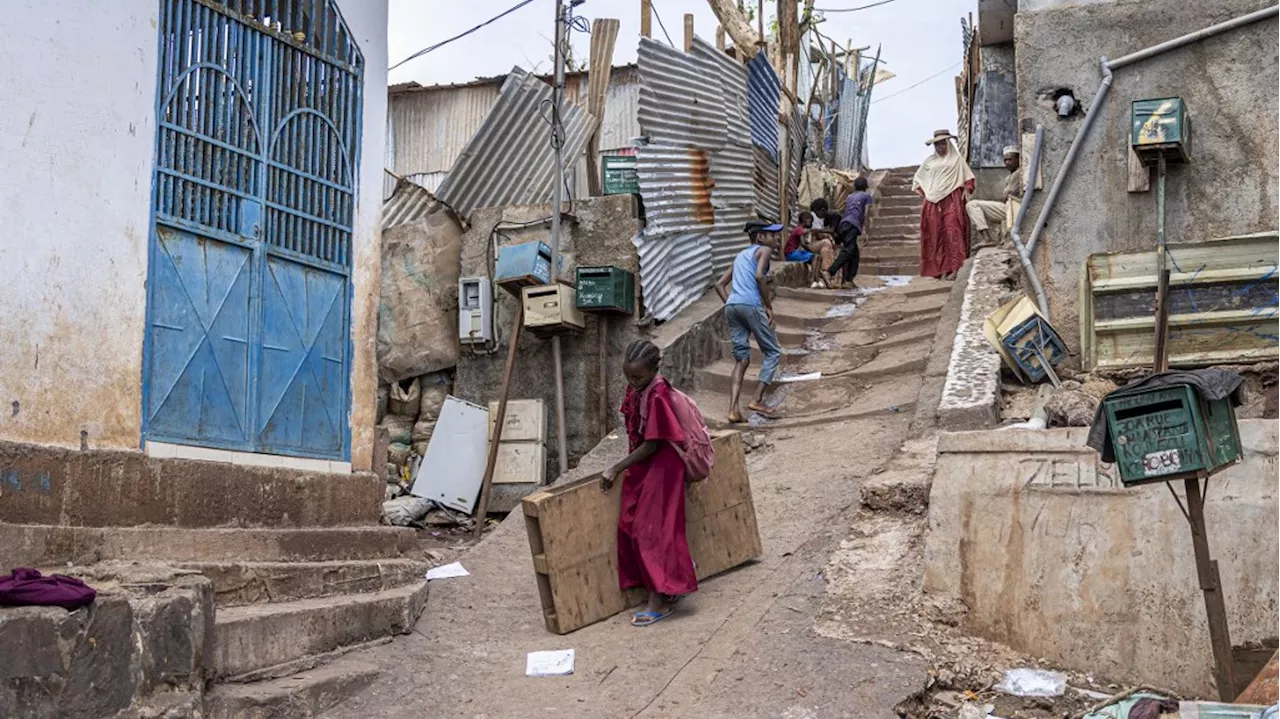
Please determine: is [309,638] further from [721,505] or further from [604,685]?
[721,505]

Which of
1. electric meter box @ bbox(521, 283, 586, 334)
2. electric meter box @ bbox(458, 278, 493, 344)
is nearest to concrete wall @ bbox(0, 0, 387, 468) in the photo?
electric meter box @ bbox(521, 283, 586, 334)

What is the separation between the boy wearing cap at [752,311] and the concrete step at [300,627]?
149 inches

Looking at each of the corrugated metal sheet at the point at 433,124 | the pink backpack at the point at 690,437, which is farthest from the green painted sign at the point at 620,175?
the corrugated metal sheet at the point at 433,124

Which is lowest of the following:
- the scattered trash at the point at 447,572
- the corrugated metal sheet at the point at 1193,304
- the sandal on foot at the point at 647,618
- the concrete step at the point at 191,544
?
the sandal on foot at the point at 647,618

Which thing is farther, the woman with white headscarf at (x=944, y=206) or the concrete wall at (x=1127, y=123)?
the woman with white headscarf at (x=944, y=206)

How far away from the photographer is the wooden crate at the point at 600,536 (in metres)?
6.08

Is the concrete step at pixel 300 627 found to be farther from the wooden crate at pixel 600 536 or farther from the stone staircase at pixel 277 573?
the wooden crate at pixel 600 536

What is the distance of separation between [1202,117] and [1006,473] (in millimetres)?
3878

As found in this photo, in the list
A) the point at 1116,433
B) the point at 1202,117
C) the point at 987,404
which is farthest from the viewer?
the point at 1202,117

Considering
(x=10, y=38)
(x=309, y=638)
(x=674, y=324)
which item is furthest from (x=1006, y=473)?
(x=674, y=324)

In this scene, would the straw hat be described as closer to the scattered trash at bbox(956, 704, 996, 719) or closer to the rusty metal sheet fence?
the rusty metal sheet fence

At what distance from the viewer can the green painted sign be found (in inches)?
445

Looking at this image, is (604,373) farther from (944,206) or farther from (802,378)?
(944,206)

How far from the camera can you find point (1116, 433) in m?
4.44
